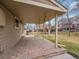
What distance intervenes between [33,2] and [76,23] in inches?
1090

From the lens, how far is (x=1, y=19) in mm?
6883

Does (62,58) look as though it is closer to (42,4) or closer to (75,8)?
(42,4)

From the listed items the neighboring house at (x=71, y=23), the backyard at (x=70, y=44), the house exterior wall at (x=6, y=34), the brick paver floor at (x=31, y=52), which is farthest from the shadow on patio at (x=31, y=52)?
the neighboring house at (x=71, y=23)

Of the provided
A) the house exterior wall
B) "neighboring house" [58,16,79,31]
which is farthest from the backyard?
"neighboring house" [58,16,79,31]

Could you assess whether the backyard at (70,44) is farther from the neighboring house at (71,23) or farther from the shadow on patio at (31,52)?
the neighboring house at (71,23)

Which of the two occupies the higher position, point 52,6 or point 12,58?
point 52,6

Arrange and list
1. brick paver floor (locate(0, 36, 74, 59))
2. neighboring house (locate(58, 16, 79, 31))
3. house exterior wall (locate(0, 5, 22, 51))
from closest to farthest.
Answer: brick paver floor (locate(0, 36, 74, 59)), house exterior wall (locate(0, 5, 22, 51)), neighboring house (locate(58, 16, 79, 31))

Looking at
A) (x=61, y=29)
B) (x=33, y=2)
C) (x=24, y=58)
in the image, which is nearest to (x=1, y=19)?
(x=33, y=2)

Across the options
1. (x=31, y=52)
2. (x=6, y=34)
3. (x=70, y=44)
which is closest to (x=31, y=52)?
(x=31, y=52)

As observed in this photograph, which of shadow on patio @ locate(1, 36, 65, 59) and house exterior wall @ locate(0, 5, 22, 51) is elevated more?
house exterior wall @ locate(0, 5, 22, 51)

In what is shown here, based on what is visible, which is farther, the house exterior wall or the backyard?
the backyard

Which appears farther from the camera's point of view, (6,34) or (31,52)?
(6,34)

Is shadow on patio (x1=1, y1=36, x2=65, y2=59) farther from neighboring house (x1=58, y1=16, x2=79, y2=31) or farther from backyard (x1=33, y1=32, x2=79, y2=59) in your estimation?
neighboring house (x1=58, y1=16, x2=79, y2=31)

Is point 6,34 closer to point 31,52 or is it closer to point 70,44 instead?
point 31,52
